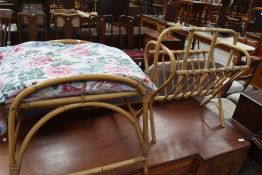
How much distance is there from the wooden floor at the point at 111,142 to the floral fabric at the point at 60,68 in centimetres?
36

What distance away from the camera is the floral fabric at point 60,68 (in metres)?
0.70

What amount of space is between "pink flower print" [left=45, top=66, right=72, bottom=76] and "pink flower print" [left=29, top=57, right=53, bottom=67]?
0.06m

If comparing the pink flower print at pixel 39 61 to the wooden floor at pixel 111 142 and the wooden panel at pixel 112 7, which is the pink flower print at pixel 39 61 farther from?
the wooden panel at pixel 112 7

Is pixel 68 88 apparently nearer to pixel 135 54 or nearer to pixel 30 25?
pixel 30 25

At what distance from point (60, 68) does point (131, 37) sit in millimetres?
2033

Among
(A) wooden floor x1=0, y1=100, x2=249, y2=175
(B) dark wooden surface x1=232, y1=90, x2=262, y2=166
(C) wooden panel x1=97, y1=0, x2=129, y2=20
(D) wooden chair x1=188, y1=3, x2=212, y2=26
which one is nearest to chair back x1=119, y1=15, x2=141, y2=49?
(C) wooden panel x1=97, y1=0, x2=129, y2=20

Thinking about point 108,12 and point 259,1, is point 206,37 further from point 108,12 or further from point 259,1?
point 259,1

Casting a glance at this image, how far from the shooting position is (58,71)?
76 cm

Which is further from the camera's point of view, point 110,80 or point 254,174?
point 254,174

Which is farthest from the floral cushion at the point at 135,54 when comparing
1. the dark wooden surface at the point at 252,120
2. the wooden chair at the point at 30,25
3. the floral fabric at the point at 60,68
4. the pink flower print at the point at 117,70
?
the pink flower print at the point at 117,70

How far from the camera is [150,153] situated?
106 cm

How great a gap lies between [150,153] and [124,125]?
0.74 ft

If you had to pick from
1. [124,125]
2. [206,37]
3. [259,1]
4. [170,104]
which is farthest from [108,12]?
[259,1]

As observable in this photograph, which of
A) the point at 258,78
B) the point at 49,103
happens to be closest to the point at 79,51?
the point at 49,103
